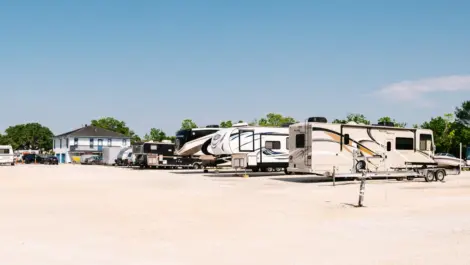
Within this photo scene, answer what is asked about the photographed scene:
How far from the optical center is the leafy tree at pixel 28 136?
144 m

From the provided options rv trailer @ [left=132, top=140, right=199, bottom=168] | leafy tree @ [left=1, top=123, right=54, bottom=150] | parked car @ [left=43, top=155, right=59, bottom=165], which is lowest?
parked car @ [left=43, top=155, right=59, bottom=165]

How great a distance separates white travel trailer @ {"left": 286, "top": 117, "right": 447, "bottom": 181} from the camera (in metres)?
24.0

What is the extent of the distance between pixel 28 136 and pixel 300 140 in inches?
5389

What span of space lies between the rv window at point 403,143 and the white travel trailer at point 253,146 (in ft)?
27.1

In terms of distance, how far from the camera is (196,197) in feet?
55.9

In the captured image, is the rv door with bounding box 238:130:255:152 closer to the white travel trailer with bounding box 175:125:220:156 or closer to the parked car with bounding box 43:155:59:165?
the white travel trailer with bounding box 175:125:220:156

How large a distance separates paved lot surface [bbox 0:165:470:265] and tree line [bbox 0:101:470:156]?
39.2 m

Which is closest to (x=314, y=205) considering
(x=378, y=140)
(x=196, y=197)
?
(x=196, y=197)

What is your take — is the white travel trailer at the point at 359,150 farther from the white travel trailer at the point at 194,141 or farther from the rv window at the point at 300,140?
the white travel trailer at the point at 194,141

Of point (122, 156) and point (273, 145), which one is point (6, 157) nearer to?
point (122, 156)

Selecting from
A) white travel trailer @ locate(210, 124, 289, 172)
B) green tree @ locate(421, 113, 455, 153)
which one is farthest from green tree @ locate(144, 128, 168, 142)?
white travel trailer @ locate(210, 124, 289, 172)

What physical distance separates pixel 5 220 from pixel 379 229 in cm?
853

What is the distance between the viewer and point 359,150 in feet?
81.4

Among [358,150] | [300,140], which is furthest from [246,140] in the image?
[358,150]
